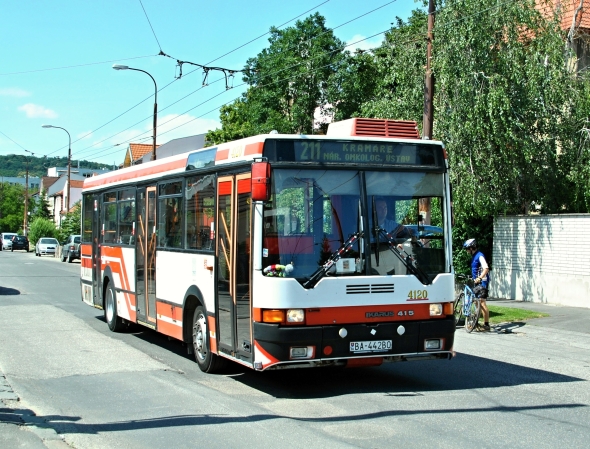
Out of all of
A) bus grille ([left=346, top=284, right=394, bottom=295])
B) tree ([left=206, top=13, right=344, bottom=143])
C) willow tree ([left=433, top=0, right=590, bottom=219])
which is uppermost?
tree ([left=206, top=13, right=344, bottom=143])

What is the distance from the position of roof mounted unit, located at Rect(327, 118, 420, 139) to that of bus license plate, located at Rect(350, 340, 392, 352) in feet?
8.07

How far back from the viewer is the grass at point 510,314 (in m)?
17.2

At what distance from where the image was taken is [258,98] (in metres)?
37.8

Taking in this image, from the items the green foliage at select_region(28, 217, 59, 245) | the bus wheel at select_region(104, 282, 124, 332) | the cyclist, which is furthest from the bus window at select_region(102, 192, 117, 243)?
the green foliage at select_region(28, 217, 59, 245)

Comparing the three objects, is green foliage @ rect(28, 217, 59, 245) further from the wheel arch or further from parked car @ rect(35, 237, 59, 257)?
the wheel arch

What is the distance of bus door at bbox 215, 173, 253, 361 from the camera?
9141mm

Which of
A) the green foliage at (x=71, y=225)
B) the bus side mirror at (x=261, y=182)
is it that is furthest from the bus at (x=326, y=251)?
the green foliage at (x=71, y=225)

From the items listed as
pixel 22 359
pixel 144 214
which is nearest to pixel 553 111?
pixel 144 214

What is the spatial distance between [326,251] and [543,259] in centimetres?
1341

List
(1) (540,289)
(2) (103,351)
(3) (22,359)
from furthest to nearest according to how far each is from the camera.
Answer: (1) (540,289) → (2) (103,351) → (3) (22,359)

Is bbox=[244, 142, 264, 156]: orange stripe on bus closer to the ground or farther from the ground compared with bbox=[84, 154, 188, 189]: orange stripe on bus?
closer to the ground

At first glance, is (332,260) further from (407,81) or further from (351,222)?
(407,81)

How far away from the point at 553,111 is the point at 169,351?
550 inches

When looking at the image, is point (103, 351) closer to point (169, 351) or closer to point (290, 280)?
point (169, 351)
